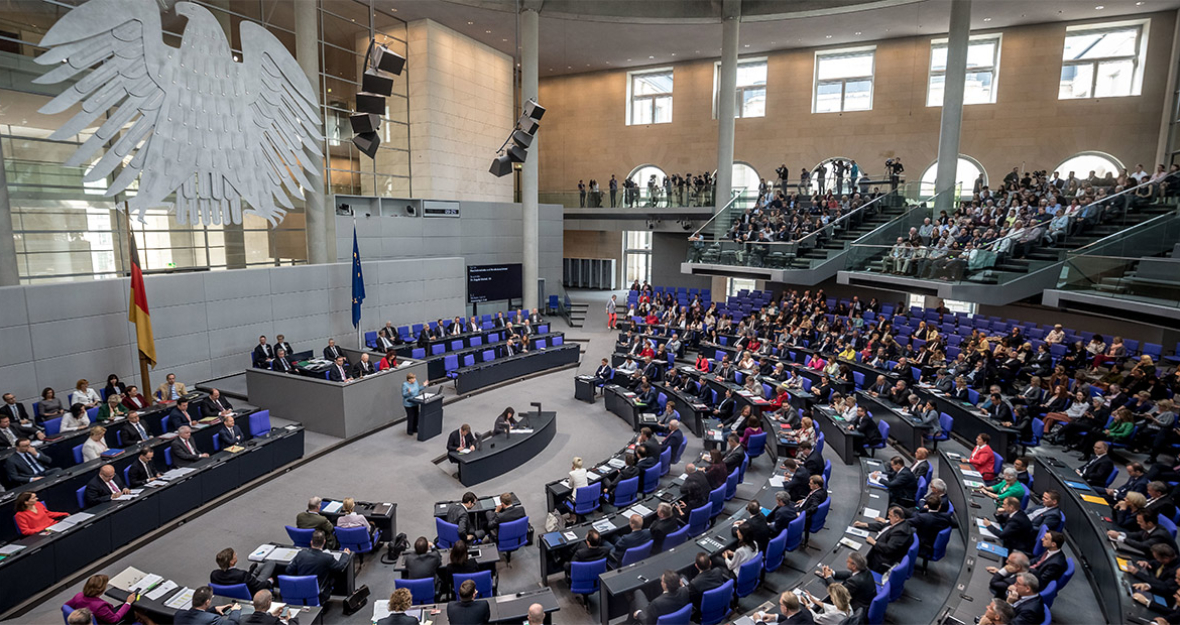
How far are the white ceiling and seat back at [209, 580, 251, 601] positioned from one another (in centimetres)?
1937

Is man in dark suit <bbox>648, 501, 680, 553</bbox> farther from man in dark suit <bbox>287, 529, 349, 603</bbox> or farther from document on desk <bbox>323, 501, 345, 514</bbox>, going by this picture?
document on desk <bbox>323, 501, 345, 514</bbox>

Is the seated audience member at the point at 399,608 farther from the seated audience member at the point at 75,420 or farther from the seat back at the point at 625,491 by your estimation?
the seated audience member at the point at 75,420

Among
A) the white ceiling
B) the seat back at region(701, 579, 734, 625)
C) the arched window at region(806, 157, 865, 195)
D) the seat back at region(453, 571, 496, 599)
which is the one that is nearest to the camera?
the seat back at region(701, 579, 734, 625)

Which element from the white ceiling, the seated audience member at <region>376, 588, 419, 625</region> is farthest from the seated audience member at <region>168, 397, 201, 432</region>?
the white ceiling

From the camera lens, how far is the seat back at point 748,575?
21.8ft

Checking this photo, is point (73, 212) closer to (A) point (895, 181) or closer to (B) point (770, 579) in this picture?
(B) point (770, 579)

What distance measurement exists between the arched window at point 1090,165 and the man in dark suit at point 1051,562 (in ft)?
73.4

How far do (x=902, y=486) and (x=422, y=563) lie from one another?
21.0 ft

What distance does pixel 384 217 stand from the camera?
1992 cm

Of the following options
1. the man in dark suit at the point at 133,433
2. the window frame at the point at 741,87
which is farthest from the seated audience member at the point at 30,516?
the window frame at the point at 741,87

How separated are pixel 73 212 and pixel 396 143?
34.8ft

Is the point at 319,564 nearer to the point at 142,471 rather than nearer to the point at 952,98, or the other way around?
the point at 142,471

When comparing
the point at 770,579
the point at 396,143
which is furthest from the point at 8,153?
the point at 770,579

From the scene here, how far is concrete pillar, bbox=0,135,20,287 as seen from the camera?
1111 centimetres
